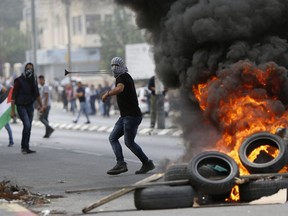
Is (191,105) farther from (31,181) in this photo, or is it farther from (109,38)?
(109,38)

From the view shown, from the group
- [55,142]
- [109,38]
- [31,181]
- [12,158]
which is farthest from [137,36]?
[31,181]

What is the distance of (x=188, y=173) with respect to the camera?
9.17 m

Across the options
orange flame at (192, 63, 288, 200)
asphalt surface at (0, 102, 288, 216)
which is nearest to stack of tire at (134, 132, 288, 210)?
asphalt surface at (0, 102, 288, 216)

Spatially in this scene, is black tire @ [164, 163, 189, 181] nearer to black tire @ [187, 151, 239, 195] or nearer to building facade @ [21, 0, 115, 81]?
black tire @ [187, 151, 239, 195]

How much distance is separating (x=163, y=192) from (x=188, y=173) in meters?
0.37

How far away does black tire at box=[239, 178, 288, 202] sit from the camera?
360 inches

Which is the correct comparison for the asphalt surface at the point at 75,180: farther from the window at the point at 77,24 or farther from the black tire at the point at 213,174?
the window at the point at 77,24

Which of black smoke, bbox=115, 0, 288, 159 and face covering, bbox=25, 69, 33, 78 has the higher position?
black smoke, bbox=115, 0, 288, 159

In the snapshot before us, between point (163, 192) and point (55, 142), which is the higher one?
point (163, 192)

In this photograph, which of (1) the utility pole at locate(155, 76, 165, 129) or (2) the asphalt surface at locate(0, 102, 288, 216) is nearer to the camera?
(2) the asphalt surface at locate(0, 102, 288, 216)

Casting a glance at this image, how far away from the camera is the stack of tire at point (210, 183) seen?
898 cm

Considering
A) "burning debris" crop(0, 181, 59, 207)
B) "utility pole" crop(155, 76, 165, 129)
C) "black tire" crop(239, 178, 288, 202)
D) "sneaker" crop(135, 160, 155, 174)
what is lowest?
"utility pole" crop(155, 76, 165, 129)

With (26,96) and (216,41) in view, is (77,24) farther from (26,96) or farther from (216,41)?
(216,41)

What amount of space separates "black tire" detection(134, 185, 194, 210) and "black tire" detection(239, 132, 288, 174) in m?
0.93
